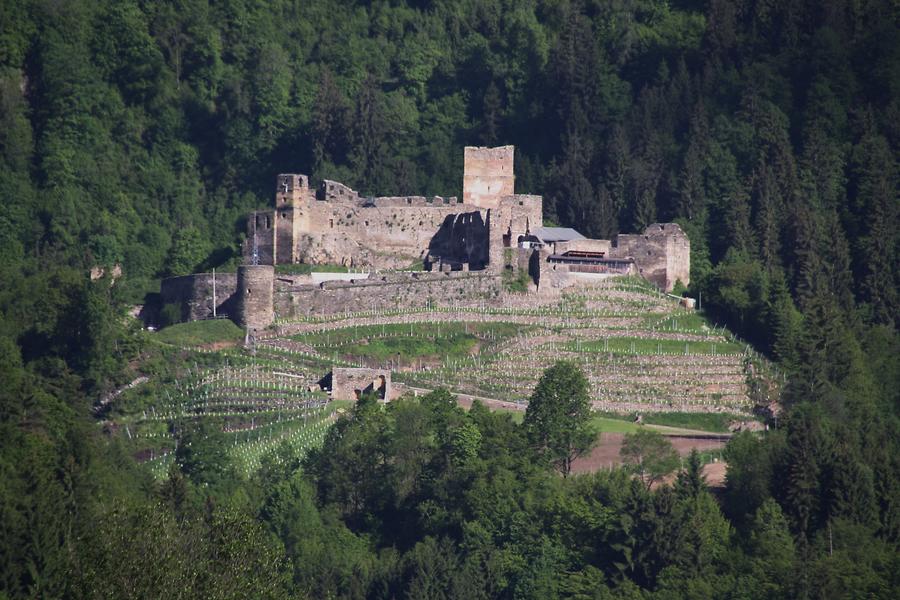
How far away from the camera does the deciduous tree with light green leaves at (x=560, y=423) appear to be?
289 ft

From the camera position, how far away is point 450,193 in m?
113

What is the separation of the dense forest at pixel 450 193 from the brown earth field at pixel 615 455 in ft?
3.72

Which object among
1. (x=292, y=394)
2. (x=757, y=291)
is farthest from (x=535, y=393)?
(x=757, y=291)

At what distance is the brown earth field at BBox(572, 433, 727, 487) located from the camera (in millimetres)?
87938

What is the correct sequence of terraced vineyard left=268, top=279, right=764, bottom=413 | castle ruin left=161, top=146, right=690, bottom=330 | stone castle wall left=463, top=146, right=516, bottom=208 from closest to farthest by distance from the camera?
1. terraced vineyard left=268, top=279, right=764, bottom=413
2. castle ruin left=161, top=146, right=690, bottom=330
3. stone castle wall left=463, top=146, right=516, bottom=208

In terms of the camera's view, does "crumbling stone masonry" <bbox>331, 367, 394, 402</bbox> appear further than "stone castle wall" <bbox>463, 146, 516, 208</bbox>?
No

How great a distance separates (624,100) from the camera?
11744cm

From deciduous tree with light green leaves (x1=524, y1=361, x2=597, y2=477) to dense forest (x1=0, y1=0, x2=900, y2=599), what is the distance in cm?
70

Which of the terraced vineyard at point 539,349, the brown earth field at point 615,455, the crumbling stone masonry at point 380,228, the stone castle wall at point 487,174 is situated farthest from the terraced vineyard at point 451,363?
the stone castle wall at point 487,174

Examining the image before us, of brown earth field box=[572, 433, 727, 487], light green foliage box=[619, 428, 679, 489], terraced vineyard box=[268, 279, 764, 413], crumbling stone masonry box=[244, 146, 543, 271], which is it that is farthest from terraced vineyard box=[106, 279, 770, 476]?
light green foliage box=[619, 428, 679, 489]

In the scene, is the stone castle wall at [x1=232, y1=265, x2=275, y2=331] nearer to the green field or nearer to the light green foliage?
the green field

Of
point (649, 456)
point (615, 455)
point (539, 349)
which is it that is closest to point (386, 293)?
point (539, 349)

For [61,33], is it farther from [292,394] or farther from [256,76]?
[292,394]

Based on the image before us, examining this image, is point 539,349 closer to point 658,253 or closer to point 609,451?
point 609,451
